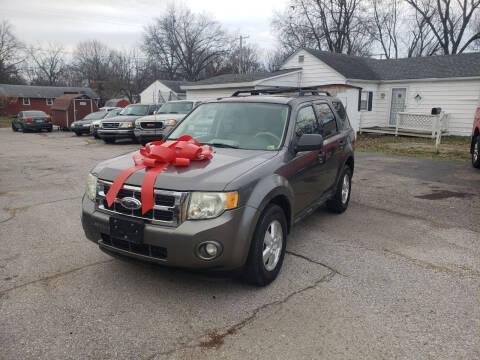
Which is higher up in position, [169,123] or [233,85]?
[233,85]

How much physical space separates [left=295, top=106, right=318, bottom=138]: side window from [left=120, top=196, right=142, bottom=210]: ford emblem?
1.97m

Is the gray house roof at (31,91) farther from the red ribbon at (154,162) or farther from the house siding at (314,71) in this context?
the red ribbon at (154,162)

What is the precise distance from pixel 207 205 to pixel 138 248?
723 millimetres

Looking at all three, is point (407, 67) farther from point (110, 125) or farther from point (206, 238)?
point (206, 238)

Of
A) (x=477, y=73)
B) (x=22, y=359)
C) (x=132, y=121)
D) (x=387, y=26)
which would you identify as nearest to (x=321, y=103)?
(x=22, y=359)

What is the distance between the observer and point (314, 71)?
2088 cm

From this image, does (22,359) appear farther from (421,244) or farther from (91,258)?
(421,244)

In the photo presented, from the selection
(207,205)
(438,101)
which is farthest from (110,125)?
(438,101)

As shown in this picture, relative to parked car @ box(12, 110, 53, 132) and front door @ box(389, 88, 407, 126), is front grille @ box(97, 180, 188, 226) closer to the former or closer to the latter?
front door @ box(389, 88, 407, 126)

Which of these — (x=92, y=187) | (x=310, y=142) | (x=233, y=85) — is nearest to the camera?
(x=92, y=187)

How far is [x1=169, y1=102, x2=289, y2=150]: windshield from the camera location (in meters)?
4.08

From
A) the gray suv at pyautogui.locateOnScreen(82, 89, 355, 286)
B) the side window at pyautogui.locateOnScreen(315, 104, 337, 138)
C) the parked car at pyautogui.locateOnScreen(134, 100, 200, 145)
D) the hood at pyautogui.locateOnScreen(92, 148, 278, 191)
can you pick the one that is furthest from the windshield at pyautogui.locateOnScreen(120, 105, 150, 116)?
the hood at pyautogui.locateOnScreen(92, 148, 278, 191)

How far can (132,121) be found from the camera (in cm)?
1623

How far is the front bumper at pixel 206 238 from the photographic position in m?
2.91
